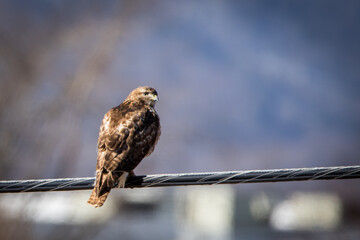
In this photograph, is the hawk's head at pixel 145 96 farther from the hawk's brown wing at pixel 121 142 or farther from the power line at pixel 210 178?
the power line at pixel 210 178

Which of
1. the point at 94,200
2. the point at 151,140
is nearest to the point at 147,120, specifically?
the point at 151,140

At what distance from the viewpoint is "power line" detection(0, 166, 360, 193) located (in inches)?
159

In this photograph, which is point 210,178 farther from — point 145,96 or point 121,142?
point 145,96

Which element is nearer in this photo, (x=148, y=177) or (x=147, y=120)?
(x=148, y=177)

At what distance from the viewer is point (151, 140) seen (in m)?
6.28

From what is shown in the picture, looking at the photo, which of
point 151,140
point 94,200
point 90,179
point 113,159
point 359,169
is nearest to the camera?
point 359,169

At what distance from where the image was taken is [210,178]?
420cm

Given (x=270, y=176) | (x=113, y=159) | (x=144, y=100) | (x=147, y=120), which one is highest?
(x=144, y=100)

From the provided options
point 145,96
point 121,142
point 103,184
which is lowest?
point 103,184

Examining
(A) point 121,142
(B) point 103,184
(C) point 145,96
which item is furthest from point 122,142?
(C) point 145,96

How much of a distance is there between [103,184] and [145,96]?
2228 millimetres

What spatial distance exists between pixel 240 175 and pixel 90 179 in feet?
5.06

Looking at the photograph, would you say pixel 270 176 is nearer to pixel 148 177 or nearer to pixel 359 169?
pixel 359 169

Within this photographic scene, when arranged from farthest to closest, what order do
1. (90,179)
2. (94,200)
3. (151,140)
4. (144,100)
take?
(144,100) → (151,140) → (94,200) → (90,179)
